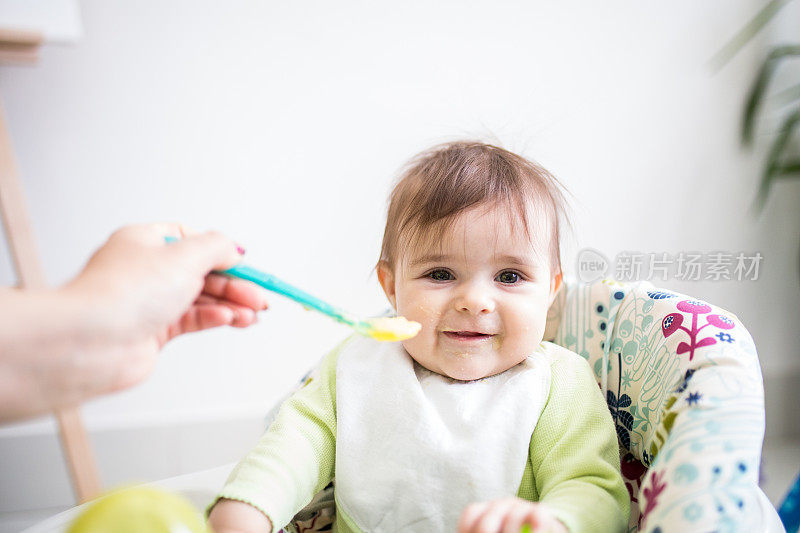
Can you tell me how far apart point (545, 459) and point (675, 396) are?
16 cm

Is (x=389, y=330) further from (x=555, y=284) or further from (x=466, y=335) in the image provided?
(x=555, y=284)

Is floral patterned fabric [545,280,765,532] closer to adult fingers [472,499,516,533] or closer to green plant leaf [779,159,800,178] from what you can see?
adult fingers [472,499,516,533]

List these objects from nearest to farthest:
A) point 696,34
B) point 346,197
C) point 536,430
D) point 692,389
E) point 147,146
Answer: point 692,389 → point 536,430 → point 147,146 → point 346,197 → point 696,34

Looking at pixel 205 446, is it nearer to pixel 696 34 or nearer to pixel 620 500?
pixel 620 500

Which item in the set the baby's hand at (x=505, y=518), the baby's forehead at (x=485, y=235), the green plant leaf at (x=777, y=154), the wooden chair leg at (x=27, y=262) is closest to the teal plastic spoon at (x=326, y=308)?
the baby's forehead at (x=485, y=235)

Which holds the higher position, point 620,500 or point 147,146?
point 147,146

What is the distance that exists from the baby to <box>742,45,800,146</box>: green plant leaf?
3.20ft

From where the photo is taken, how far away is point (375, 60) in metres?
1.30

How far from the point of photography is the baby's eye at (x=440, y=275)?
753mm

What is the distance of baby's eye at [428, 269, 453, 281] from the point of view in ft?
2.47

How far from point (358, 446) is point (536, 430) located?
0.69ft

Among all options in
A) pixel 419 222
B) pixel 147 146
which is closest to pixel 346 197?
pixel 147 146

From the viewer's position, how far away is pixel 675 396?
0.61 metres

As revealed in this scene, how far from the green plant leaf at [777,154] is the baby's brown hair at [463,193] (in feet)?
3.05
